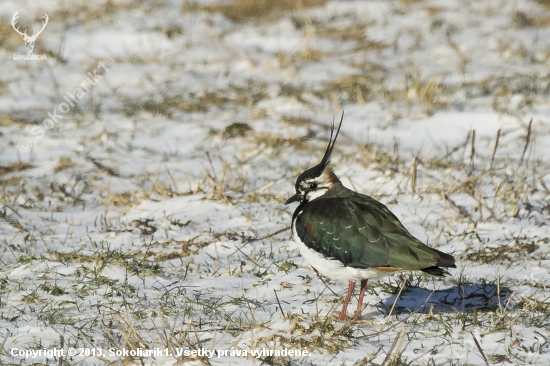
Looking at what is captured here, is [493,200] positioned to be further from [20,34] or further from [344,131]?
[20,34]

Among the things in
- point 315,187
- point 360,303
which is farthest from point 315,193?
point 360,303

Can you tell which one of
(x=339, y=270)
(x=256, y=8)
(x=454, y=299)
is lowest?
(x=454, y=299)

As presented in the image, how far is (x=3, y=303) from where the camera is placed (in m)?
4.30

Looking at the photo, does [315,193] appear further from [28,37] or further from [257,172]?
[28,37]

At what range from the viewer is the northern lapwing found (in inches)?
158

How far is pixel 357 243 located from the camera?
4168 mm

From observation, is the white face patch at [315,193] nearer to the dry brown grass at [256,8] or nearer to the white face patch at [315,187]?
the white face patch at [315,187]

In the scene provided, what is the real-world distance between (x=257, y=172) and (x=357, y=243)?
2869 mm

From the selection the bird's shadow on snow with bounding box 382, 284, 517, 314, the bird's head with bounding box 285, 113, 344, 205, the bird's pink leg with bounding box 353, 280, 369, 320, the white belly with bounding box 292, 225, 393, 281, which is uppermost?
the bird's head with bounding box 285, 113, 344, 205

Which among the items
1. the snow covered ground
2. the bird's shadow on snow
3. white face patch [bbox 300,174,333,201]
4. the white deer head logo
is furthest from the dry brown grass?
the bird's shadow on snow

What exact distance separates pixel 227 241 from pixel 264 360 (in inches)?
71.8

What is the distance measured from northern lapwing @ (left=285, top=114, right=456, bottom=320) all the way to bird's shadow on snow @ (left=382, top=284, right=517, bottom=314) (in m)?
0.26

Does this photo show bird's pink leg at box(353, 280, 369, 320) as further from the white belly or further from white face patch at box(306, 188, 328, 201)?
white face patch at box(306, 188, 328, 201)

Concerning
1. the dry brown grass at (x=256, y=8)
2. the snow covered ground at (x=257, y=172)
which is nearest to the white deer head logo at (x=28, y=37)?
the snow covered ground at (x=257, y=172)
